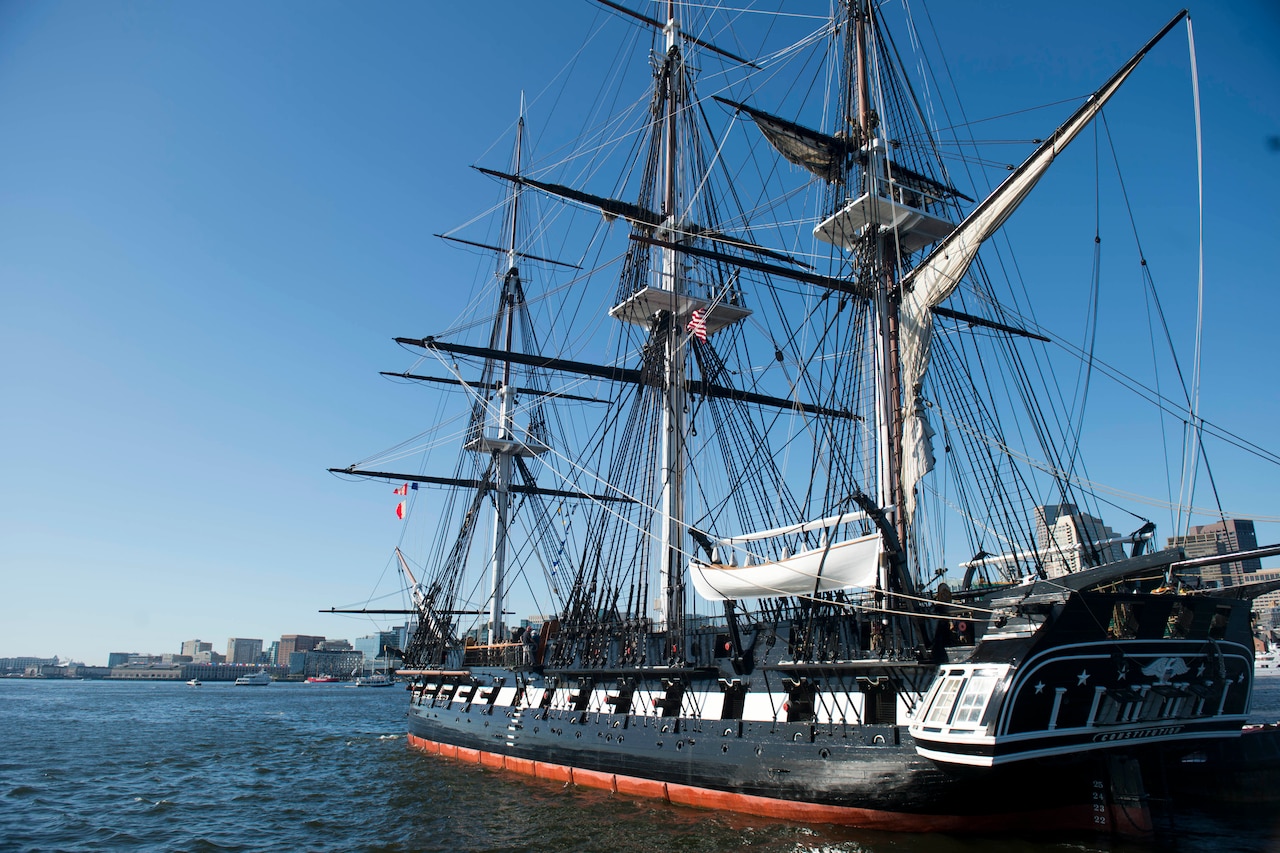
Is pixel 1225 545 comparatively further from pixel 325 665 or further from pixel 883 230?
pixel 325 665

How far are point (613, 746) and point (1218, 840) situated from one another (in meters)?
13.3

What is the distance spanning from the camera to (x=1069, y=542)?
21094 millimetres

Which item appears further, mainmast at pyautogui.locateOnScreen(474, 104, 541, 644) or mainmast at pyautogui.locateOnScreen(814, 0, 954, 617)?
mainmast at pyautogui.locateOnScreen(474, 104, 541, 644)

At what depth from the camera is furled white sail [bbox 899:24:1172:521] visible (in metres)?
18.8

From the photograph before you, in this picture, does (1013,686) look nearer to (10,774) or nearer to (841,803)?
(841,803)

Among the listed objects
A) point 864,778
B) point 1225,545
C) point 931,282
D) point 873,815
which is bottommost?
point 873,815

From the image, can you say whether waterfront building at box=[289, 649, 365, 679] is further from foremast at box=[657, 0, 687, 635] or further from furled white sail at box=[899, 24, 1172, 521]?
furled white sail at box=[899, 24, 1172, 521]

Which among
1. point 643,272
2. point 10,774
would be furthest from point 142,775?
point 643,272

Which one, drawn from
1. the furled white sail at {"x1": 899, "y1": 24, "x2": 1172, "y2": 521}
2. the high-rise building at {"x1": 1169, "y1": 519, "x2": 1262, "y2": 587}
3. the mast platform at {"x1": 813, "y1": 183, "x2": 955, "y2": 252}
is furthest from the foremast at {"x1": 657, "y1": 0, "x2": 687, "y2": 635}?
the high-rise building at {"x1": 1169, "y1": 519, "x2": 1262, "y2": 587}

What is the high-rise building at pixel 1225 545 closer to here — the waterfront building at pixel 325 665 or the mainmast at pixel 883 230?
the mainmast at pixel 883 230

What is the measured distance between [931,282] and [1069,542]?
781 centimetres

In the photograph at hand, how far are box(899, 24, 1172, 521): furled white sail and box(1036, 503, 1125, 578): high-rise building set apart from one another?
374 centimetres

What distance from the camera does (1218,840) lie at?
50.7 ft

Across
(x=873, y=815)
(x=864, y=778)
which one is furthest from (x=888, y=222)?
(x=873, y=815)
